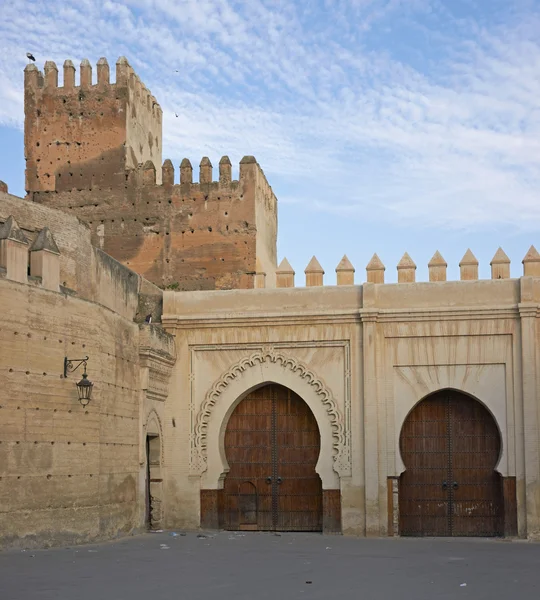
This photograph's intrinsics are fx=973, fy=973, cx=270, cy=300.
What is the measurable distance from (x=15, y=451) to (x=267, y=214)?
14227 millimetres

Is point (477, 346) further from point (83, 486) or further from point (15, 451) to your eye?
point (15, 451)

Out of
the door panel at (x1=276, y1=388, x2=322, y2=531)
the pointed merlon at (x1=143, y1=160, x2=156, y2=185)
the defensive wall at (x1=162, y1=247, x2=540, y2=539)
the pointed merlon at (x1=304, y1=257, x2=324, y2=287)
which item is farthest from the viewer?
the pointed merlon at (x1=143, y1=160, x2=156, y2=185)

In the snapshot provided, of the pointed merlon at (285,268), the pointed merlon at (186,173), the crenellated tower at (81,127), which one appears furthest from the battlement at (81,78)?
the pointed merlon at (285,268)

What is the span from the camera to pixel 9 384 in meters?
11.0

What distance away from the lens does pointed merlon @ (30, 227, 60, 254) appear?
1206 cm

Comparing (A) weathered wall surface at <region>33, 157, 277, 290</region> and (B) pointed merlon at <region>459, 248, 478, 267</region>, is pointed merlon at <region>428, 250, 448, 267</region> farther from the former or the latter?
(A) weathered wall surface at <region>33, 157, 277, 290</region>

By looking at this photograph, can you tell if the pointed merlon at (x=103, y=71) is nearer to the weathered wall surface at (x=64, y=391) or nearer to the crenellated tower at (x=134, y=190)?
the crenellated tower at (x=134, y=190)

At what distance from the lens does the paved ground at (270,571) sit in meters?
8.37

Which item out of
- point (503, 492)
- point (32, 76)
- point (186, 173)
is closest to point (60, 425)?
point (503, 492)

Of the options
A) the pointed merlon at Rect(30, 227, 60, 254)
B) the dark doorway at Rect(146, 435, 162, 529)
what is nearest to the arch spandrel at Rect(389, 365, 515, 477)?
the dark doorway at Rect(146, 435, 162, 529)

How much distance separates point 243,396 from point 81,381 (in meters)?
4.42

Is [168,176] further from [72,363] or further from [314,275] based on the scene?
[72,363]

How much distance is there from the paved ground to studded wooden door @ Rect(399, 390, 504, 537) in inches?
59.7

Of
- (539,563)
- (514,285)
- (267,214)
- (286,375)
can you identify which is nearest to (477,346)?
(514,285)
